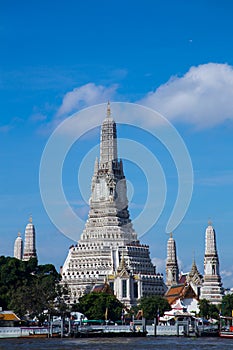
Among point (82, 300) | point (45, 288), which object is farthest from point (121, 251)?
point (45, 288)

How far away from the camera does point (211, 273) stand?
146125mm

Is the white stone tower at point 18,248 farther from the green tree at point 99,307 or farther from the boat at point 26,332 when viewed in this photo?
the boat at point 26,332

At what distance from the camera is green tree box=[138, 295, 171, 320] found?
115 metres

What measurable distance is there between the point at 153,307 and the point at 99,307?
34.8 ft

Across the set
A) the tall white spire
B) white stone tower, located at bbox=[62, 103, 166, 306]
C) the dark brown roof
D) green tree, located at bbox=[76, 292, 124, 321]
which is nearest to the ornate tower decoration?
white stone tower, located at bbox=[62, 103, 166, 306]

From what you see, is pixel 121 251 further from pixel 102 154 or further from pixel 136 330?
pixel 136 330

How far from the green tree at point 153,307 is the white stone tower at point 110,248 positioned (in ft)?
50.8

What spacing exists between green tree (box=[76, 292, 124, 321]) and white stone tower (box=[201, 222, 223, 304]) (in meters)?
36.1

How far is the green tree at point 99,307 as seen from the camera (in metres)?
108

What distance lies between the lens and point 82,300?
367ft

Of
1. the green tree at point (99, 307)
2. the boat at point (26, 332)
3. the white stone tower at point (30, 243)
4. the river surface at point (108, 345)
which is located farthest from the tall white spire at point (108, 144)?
the river surface at point (108, 345)

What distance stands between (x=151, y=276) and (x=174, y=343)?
63.8 metres

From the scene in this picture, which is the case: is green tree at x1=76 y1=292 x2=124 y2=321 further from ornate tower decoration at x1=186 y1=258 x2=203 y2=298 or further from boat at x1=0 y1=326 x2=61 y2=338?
ornate tower decoration at x1=186 y1=258 x2=203 y2=298

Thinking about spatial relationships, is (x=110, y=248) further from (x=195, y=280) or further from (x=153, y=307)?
(x=153, y=307)
